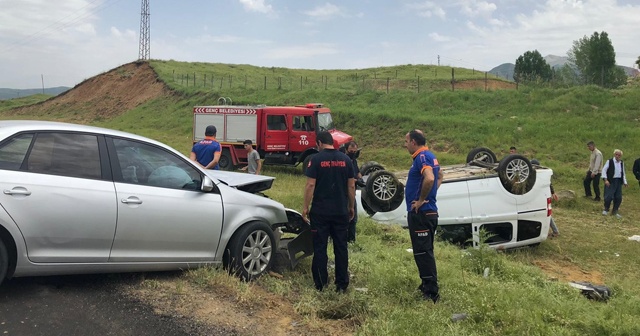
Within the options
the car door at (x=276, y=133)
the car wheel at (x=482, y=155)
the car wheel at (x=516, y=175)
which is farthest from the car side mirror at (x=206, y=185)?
the car door at (x=276, y=133)

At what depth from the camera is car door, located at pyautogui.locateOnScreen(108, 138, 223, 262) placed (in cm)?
427

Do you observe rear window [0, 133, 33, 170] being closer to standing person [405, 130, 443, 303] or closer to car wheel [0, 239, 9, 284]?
car wheel [0, 239, 9, 284]

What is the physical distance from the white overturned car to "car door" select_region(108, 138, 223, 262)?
12.4 ft

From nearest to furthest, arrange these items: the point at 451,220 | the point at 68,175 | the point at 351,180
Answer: the point at 68,175
the point at 351,180
the point at 451,220

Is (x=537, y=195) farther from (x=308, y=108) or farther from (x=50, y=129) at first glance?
(x=308, y=108)

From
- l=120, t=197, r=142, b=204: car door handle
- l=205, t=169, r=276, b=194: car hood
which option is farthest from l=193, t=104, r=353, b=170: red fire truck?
l=120, t=197, r=142, b=204: car door handle

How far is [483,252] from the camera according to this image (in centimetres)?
588

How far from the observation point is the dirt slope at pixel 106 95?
43.1 metres

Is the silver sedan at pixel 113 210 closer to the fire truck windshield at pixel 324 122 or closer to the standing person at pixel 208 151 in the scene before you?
the standing person at pixel 208 151

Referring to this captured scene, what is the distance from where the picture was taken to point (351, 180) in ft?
15.8

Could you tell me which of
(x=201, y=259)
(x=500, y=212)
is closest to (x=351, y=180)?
(x=201, y=259)

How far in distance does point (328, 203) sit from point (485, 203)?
4.27 meters

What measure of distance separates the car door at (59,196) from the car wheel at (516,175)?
626 cm

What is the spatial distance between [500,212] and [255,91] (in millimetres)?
29632
